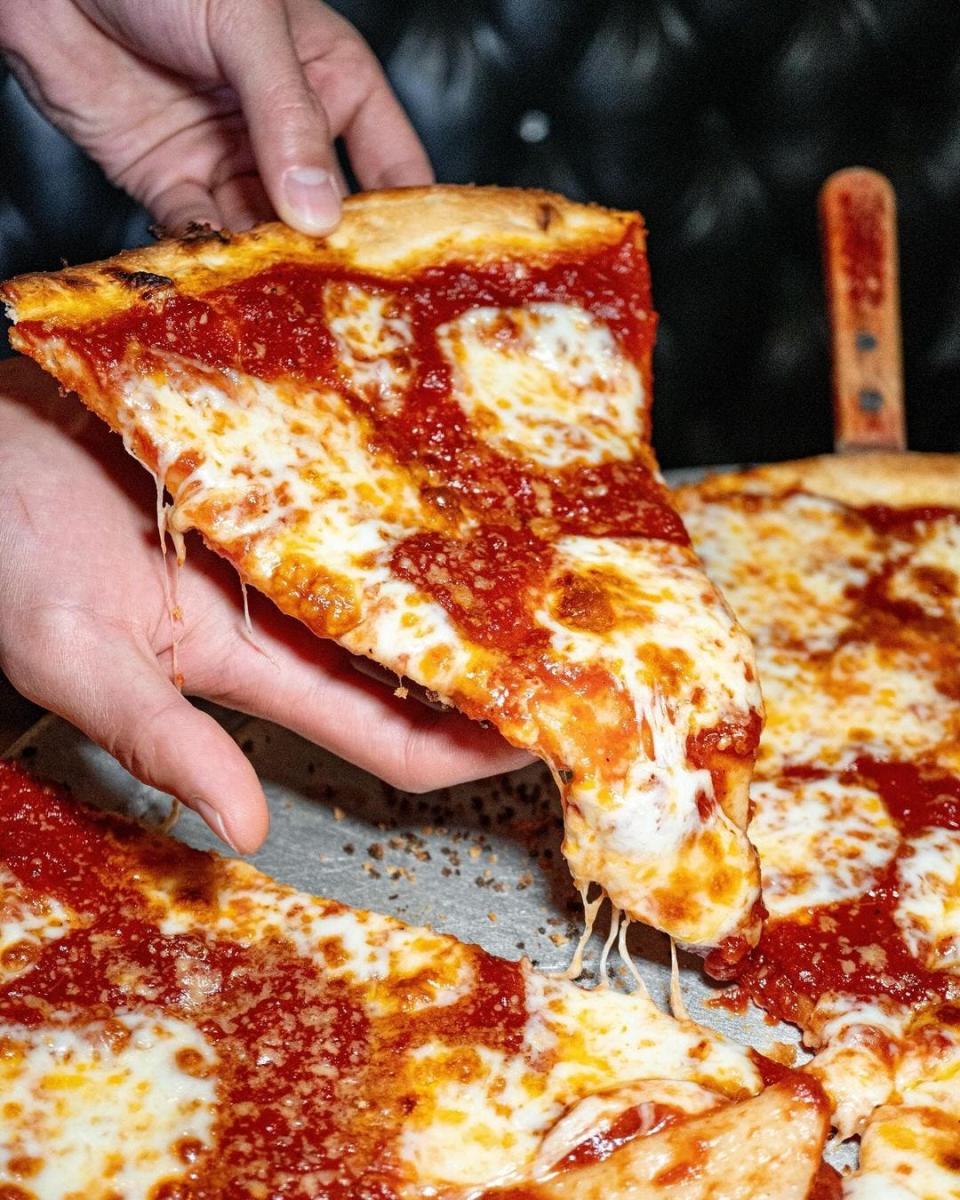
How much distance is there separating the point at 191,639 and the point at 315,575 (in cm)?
38

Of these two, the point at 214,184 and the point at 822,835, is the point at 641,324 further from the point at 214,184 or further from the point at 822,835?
the point at 214,184

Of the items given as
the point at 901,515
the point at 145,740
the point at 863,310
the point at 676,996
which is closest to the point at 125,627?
the point at 145,740

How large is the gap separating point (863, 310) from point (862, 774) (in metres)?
1.19

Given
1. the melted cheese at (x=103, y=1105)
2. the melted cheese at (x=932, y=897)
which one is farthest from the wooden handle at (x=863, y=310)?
the melted cheese at (x=103, y=1105)

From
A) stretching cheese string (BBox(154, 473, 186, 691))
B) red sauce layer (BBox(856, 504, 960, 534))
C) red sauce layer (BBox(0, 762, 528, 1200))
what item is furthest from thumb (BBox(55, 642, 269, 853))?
red sauce layer (BBox(856, 504, 960, 534))

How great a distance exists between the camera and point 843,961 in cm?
182

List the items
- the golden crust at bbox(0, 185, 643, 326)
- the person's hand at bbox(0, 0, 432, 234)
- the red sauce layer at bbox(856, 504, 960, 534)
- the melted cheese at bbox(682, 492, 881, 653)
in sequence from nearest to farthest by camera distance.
→ 1. the golden crust at bbox(0, 185, 643, 326)
2. the melted cheese at bbox(682, 492, 881, 653)
3. the person's hand at bbox(0, 0, 432, 234)
4. the red sauce layer at bbox(856, 504, 960, 534)

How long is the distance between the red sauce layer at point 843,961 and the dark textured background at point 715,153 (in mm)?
2278

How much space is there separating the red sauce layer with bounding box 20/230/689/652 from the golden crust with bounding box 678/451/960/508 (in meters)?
0.60

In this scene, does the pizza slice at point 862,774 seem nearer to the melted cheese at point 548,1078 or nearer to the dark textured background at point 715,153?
the melted cheese at point 548,1078

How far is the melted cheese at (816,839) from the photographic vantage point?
190 cm

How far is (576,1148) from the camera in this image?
5.00 ft

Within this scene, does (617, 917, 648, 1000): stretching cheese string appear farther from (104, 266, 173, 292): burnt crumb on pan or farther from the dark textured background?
the dark textured background

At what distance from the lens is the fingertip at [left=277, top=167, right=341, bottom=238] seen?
2021 millimetres
